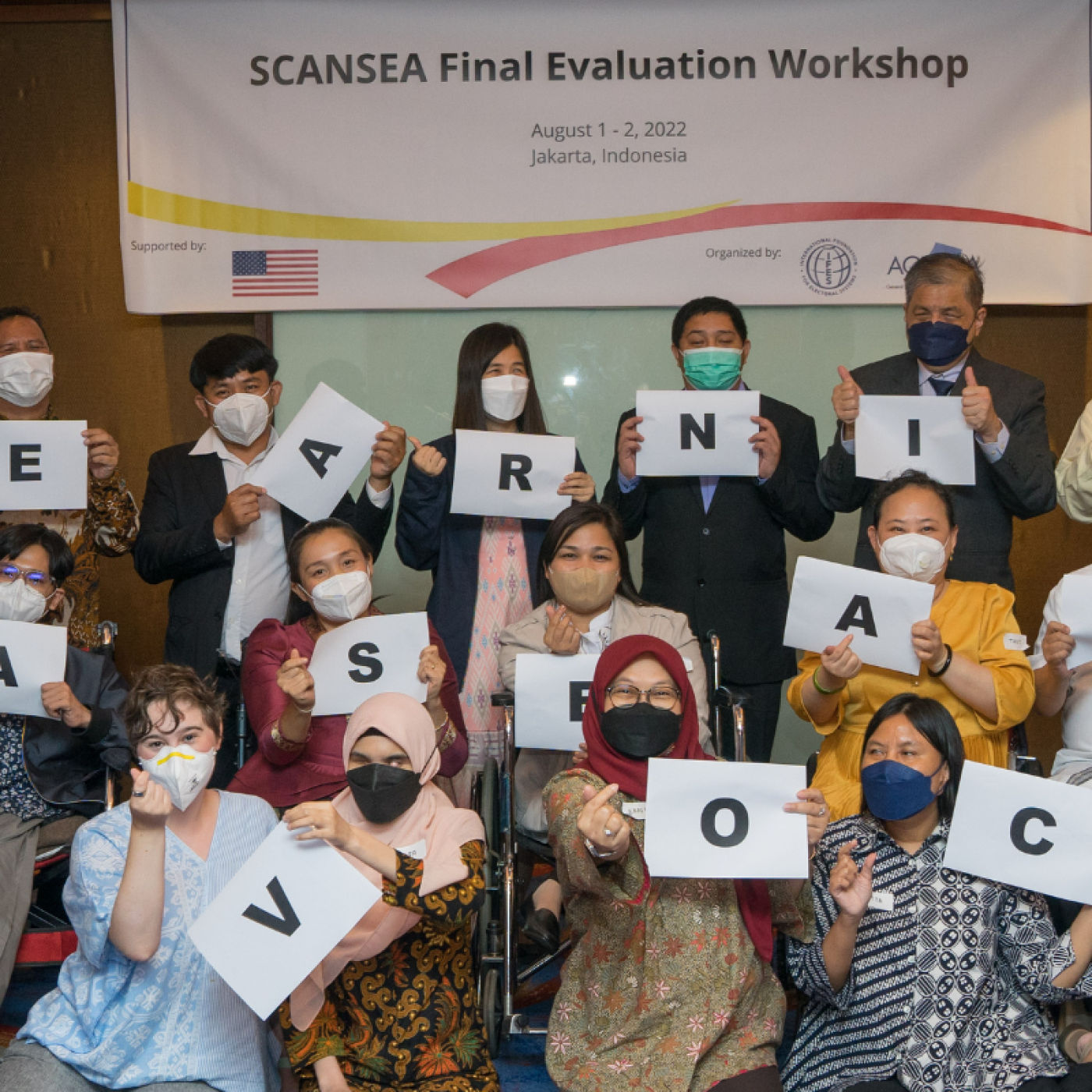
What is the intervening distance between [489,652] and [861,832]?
59.6 inches

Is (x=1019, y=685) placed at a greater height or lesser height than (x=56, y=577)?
lesser

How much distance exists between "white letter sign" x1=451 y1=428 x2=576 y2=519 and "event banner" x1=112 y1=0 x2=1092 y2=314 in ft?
5.14

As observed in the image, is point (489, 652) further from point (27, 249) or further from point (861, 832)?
point (27, 249)

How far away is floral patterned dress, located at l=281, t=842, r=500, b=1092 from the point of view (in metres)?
2.86

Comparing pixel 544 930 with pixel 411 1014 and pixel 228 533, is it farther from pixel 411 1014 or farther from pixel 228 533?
pixel 228 533

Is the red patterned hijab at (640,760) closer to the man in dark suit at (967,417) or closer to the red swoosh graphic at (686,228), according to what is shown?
the man in dark suit at (967,417)

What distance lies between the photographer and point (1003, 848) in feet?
9.50

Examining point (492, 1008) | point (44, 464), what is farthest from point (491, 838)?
point (44, 464)

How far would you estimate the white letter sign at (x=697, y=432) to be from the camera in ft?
13.7

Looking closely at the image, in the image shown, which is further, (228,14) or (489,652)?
(228,14)

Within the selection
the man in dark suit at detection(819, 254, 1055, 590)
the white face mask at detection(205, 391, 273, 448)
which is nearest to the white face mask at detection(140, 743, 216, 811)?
the white face mask at detection(205, 391, 273, 448)

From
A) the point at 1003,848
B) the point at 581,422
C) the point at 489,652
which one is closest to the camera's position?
the point at 1003,848

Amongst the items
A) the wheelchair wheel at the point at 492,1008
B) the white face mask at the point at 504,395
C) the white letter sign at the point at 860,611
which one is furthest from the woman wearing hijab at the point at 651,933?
the white face mask at the point at 504,395

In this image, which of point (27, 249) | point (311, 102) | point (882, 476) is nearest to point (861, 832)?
point (882, 476)
